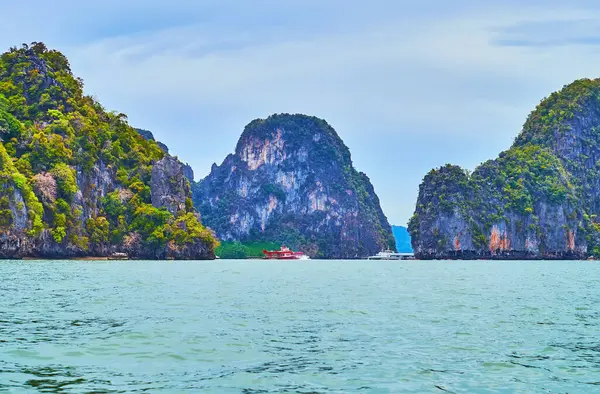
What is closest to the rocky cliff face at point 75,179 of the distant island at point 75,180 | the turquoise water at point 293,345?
the distant island at point 75,180

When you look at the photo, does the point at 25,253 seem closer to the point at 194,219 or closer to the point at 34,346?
the point at 194,219

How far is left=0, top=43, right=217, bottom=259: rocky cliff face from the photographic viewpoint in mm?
95081

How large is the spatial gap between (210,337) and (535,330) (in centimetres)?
1018

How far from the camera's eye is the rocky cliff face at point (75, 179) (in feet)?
312

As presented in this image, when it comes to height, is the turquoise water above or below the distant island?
below

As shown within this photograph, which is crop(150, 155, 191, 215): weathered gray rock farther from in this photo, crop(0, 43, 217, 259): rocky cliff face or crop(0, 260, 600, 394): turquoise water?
crop(0, 260, 600, 394): turquoise water

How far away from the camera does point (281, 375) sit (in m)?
14.2

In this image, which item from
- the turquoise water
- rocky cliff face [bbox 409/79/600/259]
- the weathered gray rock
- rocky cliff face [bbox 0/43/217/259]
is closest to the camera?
the turquoise water

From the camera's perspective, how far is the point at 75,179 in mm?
109375

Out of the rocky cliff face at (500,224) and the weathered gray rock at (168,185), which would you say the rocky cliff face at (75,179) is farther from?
the rocky cliff face at (500,224)

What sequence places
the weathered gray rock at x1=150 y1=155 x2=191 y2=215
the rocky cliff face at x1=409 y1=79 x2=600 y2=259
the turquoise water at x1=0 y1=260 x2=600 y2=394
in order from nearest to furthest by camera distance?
the turquoise water at x1=0 y1=260 x2=600 y2=394 → the weathered gray rock at x1=150 y1=155 x2=191 y2=215 → the rocky cliff face at x1=409 y1=79 x2=600 y2=259

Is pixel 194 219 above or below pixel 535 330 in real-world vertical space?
above

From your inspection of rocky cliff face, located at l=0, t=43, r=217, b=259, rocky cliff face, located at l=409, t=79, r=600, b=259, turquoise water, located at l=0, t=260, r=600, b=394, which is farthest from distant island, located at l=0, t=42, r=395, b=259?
rocky cliff face, located at l=409, t=79, r=600, b=259

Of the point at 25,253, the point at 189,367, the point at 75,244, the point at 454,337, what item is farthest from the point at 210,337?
the point at 75,244
